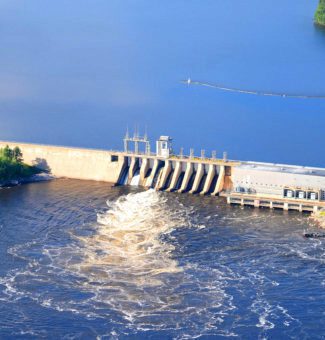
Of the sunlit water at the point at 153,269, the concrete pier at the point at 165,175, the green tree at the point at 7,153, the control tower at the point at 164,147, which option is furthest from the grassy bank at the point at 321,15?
the sunlit water at the point at 153,269

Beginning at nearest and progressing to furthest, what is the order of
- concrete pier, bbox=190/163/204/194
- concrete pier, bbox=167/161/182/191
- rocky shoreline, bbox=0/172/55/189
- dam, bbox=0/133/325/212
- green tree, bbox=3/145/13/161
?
dam, bbox=0/133/325/212
concrete pier, bbox=190/163/204/194
concrete pier, bbox=167/161/182/191
rocky shoreline, bbox=0/172/55/189
green tree, bbox=3/145/13/161

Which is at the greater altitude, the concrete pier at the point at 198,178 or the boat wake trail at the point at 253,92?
the boat wake trail at the point at 253,92

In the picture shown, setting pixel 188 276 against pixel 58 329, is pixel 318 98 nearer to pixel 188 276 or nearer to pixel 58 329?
pixel 188 276

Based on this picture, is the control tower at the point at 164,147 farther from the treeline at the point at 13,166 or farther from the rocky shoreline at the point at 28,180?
the treeline at the point at 13,166

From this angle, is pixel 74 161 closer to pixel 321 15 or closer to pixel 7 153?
pixel 7 153

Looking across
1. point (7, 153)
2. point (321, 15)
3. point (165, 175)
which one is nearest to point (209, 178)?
point (165, 175)

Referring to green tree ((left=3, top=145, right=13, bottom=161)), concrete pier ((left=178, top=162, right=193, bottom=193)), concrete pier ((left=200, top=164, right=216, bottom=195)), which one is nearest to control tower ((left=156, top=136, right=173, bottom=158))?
concrete pier ((left=178, top=162, right=193, bottom=193))

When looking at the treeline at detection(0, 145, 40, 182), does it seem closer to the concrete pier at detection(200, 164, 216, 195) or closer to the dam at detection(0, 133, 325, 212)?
the dam at detection(0, 133, 325, 212)
